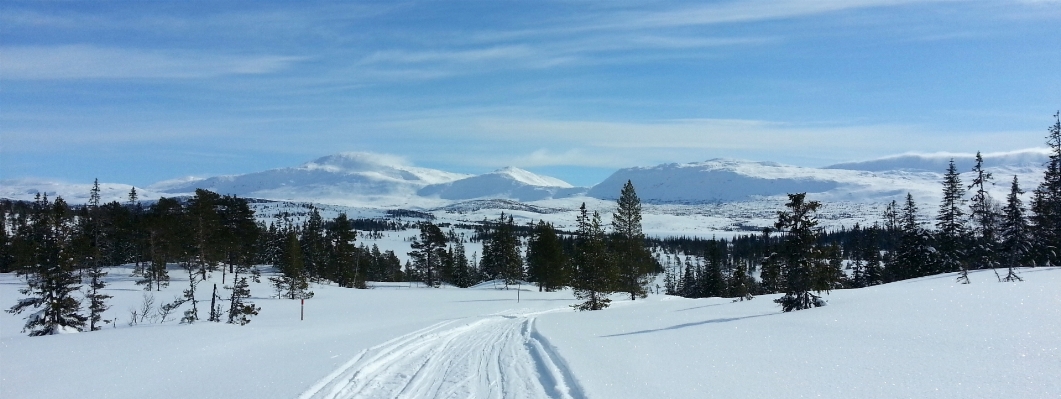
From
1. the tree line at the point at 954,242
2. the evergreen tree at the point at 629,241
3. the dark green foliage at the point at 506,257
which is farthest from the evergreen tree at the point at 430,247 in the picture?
the tree line at the point at 954,242

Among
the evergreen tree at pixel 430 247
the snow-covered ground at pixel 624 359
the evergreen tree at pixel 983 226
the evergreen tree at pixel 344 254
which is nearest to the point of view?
the snow-covered ground at pixel 624 359

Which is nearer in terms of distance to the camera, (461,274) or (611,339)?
(611,339)

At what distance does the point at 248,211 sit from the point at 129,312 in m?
28.4

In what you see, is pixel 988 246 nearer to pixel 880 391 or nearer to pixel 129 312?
pixel 880 391

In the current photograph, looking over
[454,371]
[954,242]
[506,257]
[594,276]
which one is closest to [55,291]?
[454,371]

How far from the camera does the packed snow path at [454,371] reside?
990cm

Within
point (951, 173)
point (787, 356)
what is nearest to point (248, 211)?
point (787, 356)

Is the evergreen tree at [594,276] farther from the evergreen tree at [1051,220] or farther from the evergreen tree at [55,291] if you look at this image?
the evergreen tree at [1051,220]

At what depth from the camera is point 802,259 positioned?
21.3m

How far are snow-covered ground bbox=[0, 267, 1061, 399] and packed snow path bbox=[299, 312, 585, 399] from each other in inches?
1.9

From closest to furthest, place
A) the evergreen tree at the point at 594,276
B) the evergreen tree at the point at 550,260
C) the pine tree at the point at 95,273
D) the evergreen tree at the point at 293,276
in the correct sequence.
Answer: the pine tree at the point at 95,273
the evergreen tree at the point at 594,276
the evergreen tree at the point at 293,276
the evergreen tree at the point at 550,260

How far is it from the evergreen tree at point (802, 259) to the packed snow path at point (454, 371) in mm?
10549

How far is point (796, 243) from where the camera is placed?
21.8 meters

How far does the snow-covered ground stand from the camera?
8.53m
